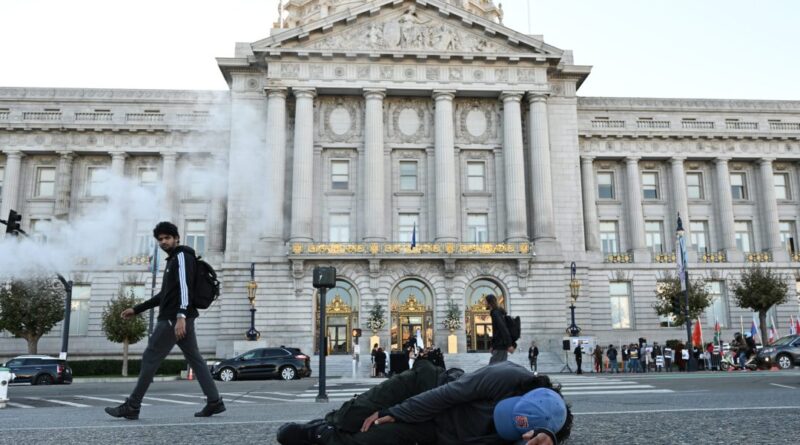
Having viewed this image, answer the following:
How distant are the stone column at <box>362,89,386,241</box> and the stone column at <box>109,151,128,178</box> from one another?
1656 cm

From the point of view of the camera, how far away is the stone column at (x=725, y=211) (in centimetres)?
4800

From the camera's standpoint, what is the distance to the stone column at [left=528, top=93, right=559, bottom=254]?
42219 mm

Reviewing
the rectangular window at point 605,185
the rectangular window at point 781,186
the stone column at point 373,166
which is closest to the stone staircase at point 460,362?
the stone column at point 373,166

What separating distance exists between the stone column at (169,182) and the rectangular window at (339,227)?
10882 millimetres

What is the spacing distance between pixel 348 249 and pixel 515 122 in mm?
13057

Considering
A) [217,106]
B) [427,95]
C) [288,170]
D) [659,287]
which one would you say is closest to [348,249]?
[288,170]

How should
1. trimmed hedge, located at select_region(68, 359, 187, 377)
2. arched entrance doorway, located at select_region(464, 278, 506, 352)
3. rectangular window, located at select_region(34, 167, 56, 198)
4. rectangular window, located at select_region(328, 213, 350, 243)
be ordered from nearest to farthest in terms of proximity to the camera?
1. trimmed hedge, located at select_region(68, 359, 187, 377)
2. arched entrance doorway, located at select_region(464, 278, 506, 352)
3. rectangular window, located at select_region(328, 213, 350, 243)
4. rectangular window, located at select_region(34, 167, 56, 198)

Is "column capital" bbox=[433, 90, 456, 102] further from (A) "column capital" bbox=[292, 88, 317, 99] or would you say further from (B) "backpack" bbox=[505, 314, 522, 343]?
(B) "backpack" bbox=[505, 314, 522, 343]

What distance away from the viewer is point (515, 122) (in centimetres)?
4325

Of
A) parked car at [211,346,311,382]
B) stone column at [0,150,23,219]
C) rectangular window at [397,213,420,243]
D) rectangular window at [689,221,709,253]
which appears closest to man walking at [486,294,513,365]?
parked car at [211,346,311,382]

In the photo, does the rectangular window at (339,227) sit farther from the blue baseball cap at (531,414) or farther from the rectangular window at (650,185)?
the blue baseball cap at (531,414)

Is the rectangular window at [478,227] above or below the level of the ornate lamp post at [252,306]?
above

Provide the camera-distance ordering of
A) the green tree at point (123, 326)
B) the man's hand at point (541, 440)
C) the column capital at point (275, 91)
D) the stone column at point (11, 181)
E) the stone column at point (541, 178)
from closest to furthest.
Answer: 1. the man's hand at point (541, 440)
2. the green tree at point (123, 326)
3. the stone column at point (541, 178)
4. the column capital at point (275, 91)
5. the stone column at point (11, 181)

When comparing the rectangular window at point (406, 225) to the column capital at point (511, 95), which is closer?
the rectangular window at point (406, 225)
